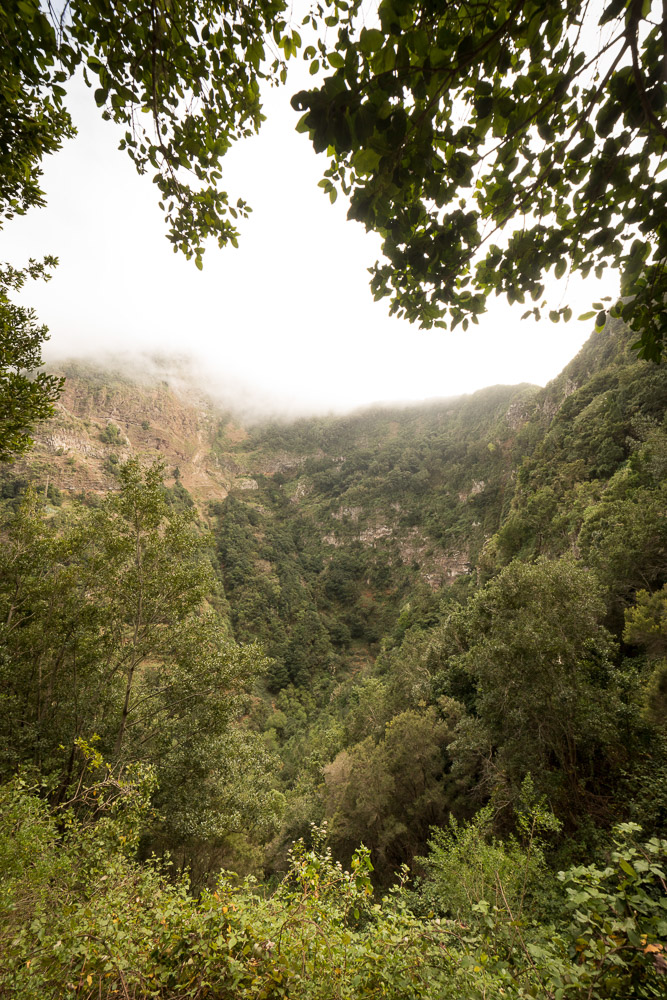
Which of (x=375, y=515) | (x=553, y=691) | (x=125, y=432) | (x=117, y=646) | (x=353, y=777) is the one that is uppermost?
(x=125, y=432)

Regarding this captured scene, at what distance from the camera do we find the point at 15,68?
7.41ft

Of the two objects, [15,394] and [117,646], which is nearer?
[15,394]

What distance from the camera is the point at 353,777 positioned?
1578 cm

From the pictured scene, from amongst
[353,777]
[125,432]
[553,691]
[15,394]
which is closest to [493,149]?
[15,394]

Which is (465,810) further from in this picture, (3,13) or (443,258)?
(3,13)

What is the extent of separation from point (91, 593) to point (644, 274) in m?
11.7

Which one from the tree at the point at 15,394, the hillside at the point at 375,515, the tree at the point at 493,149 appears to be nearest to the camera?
the tree at the point at 493,149

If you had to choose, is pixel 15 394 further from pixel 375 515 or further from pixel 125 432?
pixel 125 432

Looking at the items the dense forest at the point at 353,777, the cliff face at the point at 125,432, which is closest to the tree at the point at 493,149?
the dense forest at the point at 353,777

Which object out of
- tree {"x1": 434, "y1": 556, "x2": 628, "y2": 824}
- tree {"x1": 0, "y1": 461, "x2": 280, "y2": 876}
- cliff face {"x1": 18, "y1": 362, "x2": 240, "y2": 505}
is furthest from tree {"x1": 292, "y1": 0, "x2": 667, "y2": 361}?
cliff face {"x1": 18, "y1": 362, "x2": 240, "y2": 505}

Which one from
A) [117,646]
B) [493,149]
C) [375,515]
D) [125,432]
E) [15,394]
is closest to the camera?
[493,149]

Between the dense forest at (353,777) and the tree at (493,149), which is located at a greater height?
the tree at (493,149)

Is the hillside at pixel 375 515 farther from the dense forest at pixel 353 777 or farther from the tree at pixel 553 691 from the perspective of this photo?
the tree at pixel 553 691

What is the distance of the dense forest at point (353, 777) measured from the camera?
2.34 meters
